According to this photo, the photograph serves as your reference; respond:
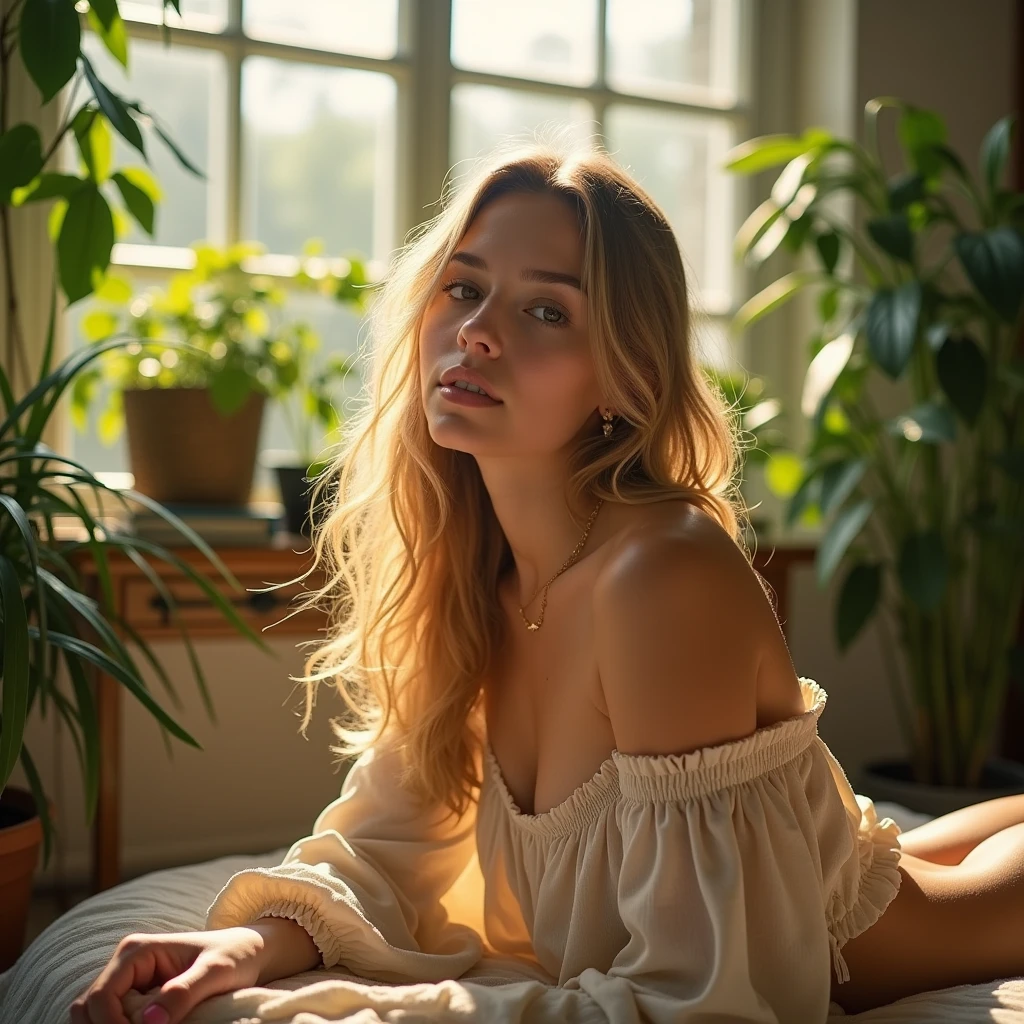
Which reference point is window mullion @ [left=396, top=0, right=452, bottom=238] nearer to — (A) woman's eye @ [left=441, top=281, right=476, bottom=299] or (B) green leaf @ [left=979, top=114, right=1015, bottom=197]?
(B) green leaf @ [left=979, top=114, right=1015, bottom=197]

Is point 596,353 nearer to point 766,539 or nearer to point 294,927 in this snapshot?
point 294,927

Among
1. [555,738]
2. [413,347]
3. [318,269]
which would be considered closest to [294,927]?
[555,738]

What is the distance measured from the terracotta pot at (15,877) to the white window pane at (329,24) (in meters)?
1.80

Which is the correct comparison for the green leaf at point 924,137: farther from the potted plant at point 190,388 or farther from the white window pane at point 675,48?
the potted plant at point 190,388

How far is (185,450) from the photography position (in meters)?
2.22

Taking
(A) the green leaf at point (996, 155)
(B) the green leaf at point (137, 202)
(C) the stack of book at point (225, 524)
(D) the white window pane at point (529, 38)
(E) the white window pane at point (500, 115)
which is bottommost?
(C) the stack of book at point (225, 524)

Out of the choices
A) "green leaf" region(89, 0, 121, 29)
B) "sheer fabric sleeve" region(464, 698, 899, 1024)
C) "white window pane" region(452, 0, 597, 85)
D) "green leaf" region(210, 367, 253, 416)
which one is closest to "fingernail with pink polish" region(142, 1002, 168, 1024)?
"sheer fabric sleeve" region(464, 698, 899, 1024)

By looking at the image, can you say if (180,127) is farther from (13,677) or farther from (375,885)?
(375,885)

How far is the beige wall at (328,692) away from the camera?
8.15ft

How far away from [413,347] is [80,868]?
156 cm

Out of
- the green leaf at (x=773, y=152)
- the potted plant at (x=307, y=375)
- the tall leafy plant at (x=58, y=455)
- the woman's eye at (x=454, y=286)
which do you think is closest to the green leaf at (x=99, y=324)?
the potted plant at (x=307, y=375)

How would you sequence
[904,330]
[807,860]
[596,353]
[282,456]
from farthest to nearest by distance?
[282,456] < [904,330] < [596,353] < [807,860]

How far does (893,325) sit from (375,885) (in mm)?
1561

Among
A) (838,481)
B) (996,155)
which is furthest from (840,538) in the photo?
(996,155)
